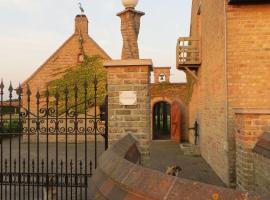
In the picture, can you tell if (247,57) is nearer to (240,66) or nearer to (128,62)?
(240,66)

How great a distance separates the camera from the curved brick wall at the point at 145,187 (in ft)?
6.46

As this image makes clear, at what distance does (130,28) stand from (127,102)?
67.5 inches

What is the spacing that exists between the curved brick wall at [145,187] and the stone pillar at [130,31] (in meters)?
4.16

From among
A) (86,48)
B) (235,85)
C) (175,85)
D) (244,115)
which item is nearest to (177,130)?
(175,85)

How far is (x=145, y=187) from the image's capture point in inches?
89.7

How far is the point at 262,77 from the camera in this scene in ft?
30.2

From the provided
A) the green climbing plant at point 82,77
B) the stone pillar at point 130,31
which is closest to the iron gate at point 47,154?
the stone pillar at point 130,31

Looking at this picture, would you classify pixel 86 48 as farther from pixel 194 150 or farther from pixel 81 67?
pixel 194 150

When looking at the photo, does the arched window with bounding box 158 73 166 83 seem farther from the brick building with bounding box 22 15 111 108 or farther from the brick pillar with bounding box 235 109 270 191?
the brick pillar with bounding box 235 109 270 191

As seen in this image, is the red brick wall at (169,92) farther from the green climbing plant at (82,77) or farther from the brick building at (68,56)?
the brick building at (68,56)

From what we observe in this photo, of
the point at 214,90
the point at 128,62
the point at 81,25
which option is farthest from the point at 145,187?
the point at 81,25

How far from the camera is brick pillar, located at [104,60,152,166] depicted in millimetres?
6246

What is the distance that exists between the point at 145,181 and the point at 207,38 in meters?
11.1

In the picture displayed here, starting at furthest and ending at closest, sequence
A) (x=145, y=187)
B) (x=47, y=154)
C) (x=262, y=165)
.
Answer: (x=47, y=154) → (x=262, y=165) → (x=145, y=187)
